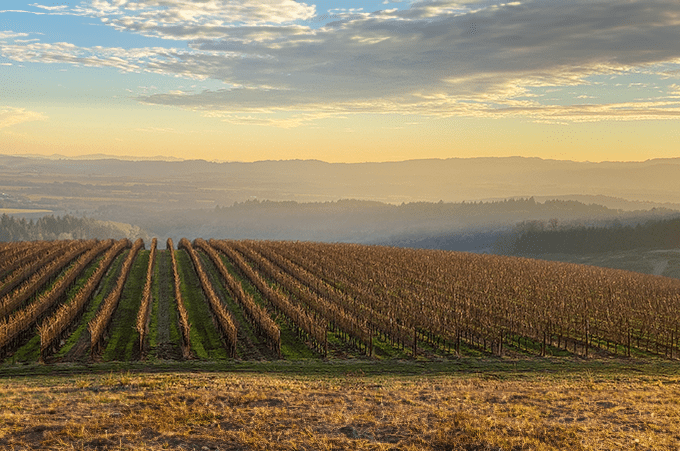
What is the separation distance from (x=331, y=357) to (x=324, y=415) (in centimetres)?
1303

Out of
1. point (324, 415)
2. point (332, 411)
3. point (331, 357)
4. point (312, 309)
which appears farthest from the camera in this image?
point (312, 309)

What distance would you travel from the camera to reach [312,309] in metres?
41.1

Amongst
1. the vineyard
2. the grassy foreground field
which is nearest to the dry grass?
the grassy foreground field

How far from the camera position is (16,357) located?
2891 centimetres

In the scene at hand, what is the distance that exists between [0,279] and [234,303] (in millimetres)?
21821

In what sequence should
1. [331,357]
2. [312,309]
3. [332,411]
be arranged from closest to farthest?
[332,411]
[331,357]
[312,309]

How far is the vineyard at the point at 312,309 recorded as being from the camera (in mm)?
31547

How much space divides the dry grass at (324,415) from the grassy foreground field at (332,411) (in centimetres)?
5

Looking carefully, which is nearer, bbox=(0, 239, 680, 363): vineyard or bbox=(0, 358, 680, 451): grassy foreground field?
bbox=(0, 358, 680, 451): grassy foreground field

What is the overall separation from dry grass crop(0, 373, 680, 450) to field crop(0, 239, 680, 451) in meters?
0.09

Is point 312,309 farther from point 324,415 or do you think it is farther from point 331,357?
point 324,415

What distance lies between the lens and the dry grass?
1495 cm

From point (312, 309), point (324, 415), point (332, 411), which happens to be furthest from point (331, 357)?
point (324, 415)

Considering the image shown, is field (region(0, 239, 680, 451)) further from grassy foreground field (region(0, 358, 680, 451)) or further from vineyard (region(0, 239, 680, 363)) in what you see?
vineyard (region(0, 239, 680, 363))
